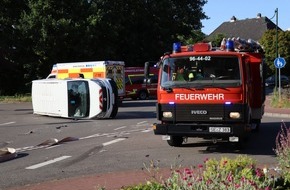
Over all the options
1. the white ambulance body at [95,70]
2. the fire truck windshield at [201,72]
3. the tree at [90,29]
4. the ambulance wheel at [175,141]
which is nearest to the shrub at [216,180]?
the fire truck windshield at [201,72]

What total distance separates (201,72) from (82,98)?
35.2ft

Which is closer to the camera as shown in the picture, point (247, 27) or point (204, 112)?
point (204, 112)

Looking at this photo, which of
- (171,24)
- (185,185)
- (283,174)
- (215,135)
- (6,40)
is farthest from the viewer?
(171,24)

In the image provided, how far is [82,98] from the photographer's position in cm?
2095

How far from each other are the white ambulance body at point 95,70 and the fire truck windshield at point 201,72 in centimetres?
1798

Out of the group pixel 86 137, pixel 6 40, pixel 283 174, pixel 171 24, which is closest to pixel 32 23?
pixel 6 40

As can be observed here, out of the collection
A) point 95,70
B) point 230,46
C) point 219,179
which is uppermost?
point 95,70

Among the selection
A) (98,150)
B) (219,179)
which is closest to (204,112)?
(98,150)

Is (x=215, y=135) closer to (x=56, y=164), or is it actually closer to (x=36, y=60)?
(x=56, y=164)

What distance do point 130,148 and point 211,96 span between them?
2.68 m

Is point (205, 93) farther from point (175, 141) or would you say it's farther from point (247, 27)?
point (247, 27)

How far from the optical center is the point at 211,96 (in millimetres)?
10695

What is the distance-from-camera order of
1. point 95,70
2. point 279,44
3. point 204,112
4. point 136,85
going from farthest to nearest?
point 279,44 < point 136,85 < point 95,70 < point 204,112

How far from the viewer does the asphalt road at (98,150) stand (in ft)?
30.7
